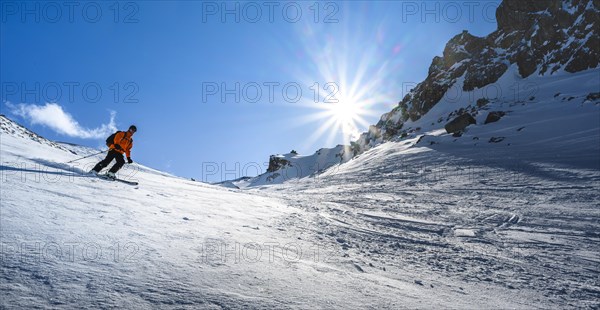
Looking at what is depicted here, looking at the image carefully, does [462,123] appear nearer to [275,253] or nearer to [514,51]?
[275,253]

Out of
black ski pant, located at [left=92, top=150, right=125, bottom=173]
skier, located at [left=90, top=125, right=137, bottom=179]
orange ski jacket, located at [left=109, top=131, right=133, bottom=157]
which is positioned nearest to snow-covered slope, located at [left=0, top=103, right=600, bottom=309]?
black ski pant, located at [left=92, top=150, right=125, bottom=173]

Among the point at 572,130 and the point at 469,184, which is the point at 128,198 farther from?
the point at 572,130

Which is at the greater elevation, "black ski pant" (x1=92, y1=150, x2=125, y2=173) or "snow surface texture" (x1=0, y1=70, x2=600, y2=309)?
"black ski pant" (x1=92, y1=150, x2=125, y2=173)

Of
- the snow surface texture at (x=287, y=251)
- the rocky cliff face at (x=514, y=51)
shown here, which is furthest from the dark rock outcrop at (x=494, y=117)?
the rocky cliff face at (x=514, y=51)

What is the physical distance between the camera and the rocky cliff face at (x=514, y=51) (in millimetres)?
54719

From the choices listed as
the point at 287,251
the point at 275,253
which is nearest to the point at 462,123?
the point at 287,251

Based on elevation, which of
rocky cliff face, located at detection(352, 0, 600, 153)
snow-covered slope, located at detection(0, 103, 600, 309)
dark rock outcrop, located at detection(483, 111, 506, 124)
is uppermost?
rocky cliff face, located at detection(352, 0, 600, 153)

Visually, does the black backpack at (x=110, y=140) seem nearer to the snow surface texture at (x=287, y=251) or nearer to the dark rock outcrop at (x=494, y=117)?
the snow surface texture at (x=287, y=251)

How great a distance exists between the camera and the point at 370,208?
1019cm

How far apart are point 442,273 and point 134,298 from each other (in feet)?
12.1

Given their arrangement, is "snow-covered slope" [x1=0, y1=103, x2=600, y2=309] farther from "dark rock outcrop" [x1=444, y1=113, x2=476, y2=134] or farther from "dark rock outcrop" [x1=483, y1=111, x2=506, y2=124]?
"dark rock outcrop" [x1=444, y1=113, x2=476, y2=134]

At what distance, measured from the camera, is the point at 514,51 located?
66.4 m

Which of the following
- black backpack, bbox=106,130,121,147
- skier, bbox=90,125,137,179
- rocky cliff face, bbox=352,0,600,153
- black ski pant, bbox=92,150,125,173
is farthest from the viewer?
rocky cliff face, bbox=352,0,600,153

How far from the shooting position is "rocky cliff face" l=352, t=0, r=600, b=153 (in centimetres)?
5472
